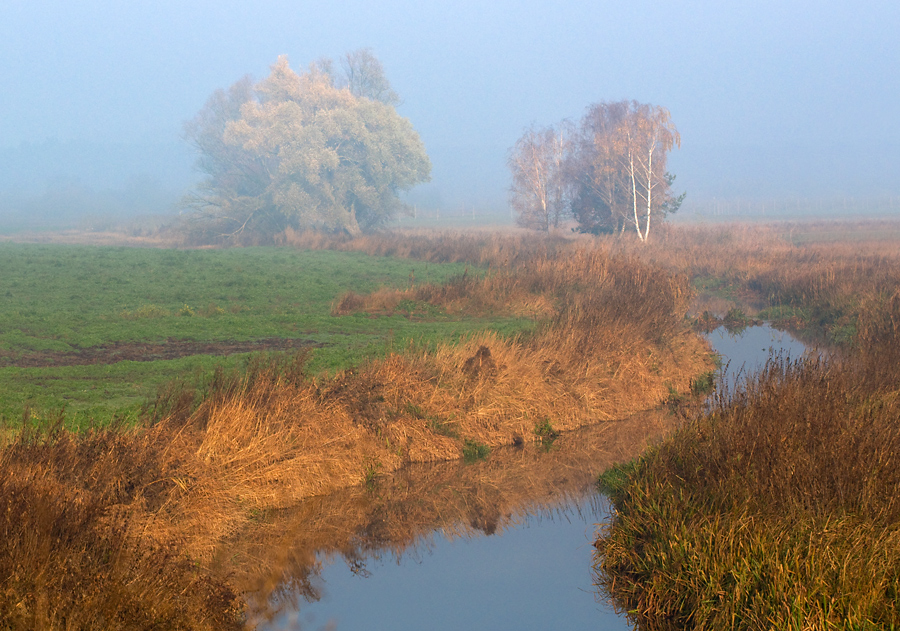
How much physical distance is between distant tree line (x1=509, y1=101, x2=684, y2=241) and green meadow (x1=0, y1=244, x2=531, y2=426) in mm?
15956

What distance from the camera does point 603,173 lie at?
4638cm

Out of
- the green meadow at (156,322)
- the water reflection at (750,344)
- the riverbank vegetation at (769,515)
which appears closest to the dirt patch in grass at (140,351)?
the green meadow at (156,322)

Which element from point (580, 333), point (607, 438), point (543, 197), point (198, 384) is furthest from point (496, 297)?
point (543, 197)

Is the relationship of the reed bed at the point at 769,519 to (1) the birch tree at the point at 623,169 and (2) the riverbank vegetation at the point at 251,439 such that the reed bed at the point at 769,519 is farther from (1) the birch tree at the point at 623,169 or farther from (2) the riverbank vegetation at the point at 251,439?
(1) the birch tree at the point at 623,169

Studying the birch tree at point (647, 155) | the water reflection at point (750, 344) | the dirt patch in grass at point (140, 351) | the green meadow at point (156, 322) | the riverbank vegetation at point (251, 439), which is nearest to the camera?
the riverbank vegetation at point (251, 439)

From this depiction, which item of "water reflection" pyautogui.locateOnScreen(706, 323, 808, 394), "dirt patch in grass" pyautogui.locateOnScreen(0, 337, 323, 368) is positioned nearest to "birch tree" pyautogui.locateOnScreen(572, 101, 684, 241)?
"water reflection" pyautogui.locateOnScreen(706, 323, 808, 394)

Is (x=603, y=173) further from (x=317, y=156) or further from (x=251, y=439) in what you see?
(x=251, y=439)

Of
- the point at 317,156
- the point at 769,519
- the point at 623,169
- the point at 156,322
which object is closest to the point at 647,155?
the point at 623,169

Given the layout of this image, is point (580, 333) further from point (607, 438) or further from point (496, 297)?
point (496, 297)

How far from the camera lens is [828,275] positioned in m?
26.2

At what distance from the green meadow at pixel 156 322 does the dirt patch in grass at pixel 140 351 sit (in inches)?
0.9

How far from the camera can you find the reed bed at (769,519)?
607 cm

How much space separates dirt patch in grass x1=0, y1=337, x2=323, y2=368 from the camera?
1475 cm

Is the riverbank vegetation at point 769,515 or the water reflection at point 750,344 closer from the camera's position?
the riverbank vegetation at point 769,515
